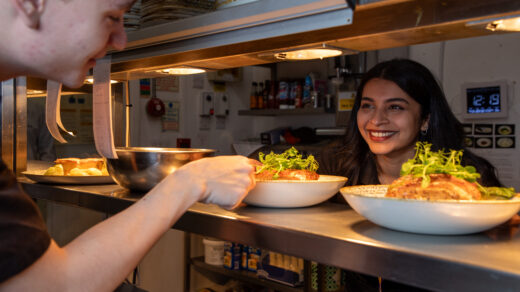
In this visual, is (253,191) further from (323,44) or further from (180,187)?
(323,44)

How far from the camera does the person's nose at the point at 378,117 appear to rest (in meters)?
2.29

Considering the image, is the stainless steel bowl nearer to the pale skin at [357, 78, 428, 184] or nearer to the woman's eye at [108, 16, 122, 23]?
the woman's eye at [108, 16, 122, 23]

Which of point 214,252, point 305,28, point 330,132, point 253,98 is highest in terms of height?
point 253,98

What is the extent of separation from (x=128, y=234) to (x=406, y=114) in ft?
5.73

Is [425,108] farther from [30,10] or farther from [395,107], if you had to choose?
[30,10]

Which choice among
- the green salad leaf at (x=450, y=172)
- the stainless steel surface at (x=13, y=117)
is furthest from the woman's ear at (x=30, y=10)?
the stainless steel surface at (x=13, y=117)

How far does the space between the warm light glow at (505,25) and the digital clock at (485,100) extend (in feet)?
9.41

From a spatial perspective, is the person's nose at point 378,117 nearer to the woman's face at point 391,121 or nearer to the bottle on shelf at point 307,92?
the woman's face at point 391,121

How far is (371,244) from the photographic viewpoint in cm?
81

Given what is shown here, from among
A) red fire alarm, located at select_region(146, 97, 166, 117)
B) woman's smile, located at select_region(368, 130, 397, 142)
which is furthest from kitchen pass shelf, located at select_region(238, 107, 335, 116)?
woman's smile, located at select_region(368, 130, 397, 142)

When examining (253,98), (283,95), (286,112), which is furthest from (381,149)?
(253,98)

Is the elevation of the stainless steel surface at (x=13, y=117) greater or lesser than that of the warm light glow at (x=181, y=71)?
lesser

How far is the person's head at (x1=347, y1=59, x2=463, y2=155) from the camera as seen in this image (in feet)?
7.51

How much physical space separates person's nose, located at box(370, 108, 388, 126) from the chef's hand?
4.46 ft
